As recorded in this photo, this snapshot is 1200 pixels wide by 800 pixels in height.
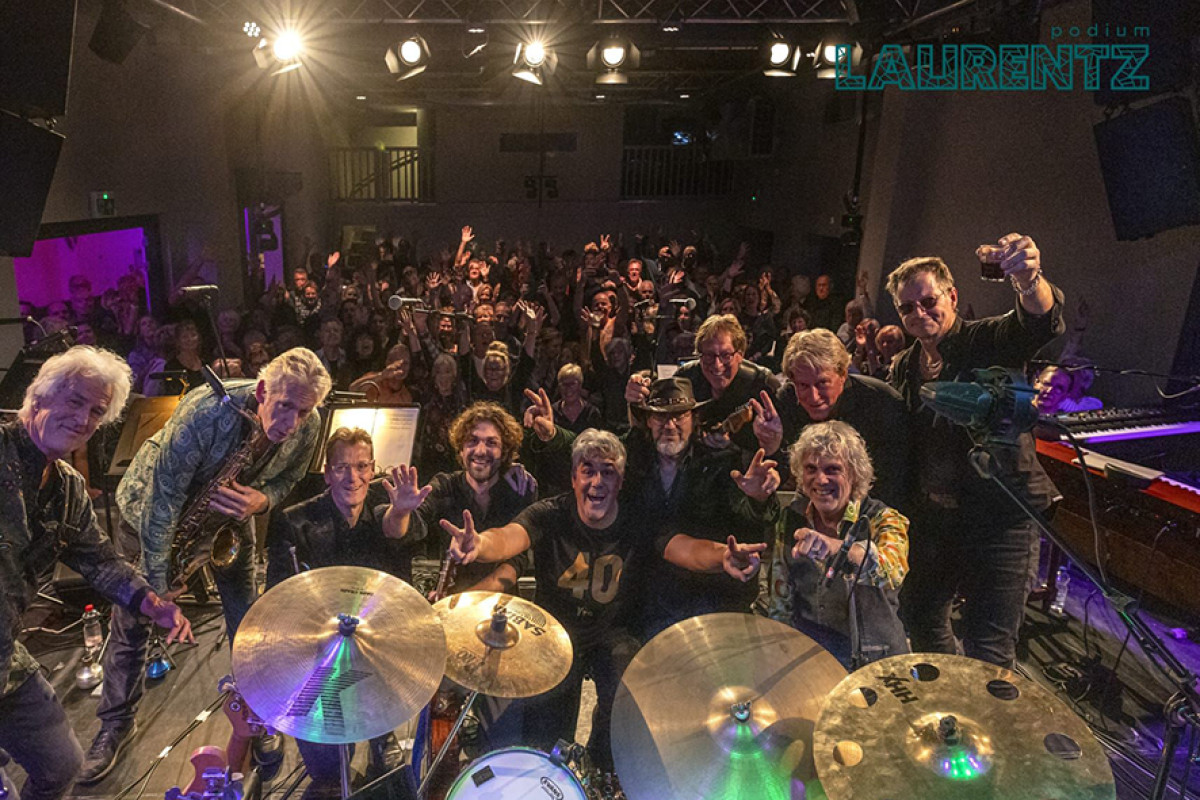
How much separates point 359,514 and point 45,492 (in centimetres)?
117

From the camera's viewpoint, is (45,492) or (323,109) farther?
(323,109)

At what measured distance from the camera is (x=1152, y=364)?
5.84 meters

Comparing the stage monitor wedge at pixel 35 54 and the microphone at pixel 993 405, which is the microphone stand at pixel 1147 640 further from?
the stage monitor wedge at pixel 35 54

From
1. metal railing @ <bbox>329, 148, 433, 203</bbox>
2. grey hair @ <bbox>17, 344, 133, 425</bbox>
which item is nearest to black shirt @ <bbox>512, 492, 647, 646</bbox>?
grey hair @ <bbox>17, 344, 133, 425</bbox>

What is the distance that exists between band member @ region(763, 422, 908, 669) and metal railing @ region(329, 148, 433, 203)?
14.7 m

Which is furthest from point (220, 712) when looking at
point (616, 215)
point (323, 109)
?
point (616, 215)

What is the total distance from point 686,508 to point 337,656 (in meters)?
1.68

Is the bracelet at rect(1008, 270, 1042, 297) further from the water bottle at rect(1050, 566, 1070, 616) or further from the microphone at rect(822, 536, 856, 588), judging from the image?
the water bottle at rect(1050, 566, 1070, 616)

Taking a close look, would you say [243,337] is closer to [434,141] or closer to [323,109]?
[323,109]

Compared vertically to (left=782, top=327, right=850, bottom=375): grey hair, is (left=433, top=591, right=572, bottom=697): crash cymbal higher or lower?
lower

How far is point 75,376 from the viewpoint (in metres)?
2.54

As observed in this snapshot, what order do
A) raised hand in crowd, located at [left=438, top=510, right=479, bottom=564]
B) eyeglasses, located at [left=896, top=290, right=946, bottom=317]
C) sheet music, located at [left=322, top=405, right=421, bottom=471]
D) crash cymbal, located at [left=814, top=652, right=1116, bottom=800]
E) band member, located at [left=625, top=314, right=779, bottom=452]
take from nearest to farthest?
crash cymbal, located at [left=814, top=652, right=1116, bottom=800]
raised hand in crowd, located at [left=438, top=510, right=479, bottom=564]
eyeglasses, located at [left=896, top=290, right=946, bottom=317]
band member, located at [left=625, top=314, right=779, bottom=452]
sheet music, located at [left=322, top=405, right=421, bottom=471]

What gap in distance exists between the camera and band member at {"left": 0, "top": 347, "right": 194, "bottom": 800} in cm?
245

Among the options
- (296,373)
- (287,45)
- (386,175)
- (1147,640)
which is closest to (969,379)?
(1147,640)
